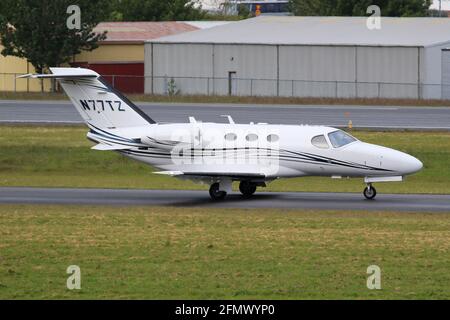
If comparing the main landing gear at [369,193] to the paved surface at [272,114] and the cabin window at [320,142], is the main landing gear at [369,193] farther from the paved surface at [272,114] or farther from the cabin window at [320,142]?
Answer: the paved surface at [272,114]

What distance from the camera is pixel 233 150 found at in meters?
32.8

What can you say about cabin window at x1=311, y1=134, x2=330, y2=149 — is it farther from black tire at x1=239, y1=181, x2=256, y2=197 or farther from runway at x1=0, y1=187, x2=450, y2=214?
black tire at x1=239, y1=181, x2=256, y2=197

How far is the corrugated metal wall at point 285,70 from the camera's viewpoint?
237 ft

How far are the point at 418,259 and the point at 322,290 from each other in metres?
3.58

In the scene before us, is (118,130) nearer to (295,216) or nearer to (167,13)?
(295,216)

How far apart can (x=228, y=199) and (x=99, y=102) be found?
4691 millimetres

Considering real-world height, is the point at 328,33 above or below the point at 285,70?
above

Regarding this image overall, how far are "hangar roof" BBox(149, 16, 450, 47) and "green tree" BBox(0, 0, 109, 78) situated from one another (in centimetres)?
586

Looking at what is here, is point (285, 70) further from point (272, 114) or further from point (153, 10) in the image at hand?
point (153, 10)

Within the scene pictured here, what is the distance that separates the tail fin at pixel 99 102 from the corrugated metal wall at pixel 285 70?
40305mm
